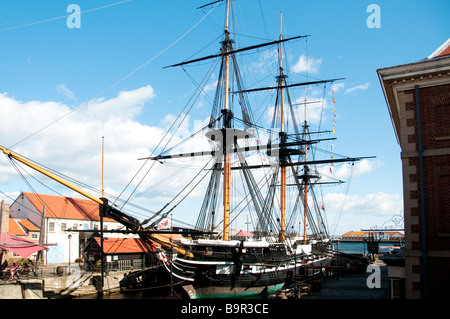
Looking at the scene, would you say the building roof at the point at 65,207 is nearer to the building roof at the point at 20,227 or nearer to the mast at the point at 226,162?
the building roof at the point at 20,227

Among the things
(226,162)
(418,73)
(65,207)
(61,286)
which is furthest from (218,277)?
(65,207)

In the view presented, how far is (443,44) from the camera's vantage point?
16.5m

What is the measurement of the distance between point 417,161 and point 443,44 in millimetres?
5400

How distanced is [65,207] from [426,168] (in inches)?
1986

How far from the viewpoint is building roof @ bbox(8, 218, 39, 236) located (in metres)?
45.6

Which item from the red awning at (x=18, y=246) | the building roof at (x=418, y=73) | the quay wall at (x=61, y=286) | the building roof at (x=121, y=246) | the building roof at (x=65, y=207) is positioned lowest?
the quay wall at (x=61, y=286)

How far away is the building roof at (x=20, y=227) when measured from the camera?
150 feet

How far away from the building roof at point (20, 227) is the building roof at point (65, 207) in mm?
2188

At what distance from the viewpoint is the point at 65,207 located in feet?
179

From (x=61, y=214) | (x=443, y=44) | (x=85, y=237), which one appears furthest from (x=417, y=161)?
(x=61, y=214)

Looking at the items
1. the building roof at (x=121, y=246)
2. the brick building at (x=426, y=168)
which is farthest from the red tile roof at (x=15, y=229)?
the brick building at (x=426, y=168)

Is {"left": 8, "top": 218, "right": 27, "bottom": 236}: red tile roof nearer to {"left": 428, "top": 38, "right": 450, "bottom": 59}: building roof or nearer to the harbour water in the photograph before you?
the harbour water
